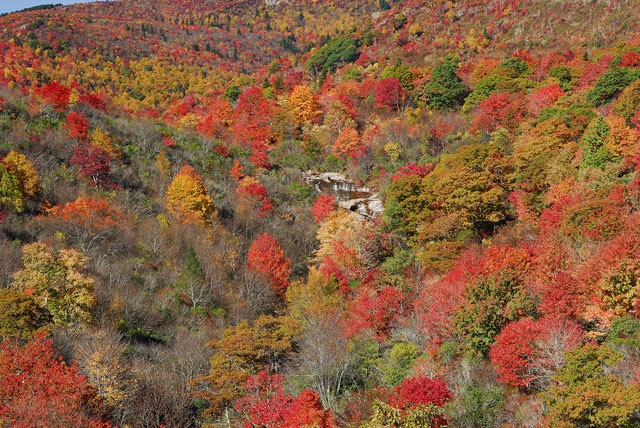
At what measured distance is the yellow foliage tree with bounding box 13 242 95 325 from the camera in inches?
1214

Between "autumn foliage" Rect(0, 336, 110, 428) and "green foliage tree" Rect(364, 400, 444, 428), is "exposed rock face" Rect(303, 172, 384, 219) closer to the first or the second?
"autumn foliage" Rect(0, 336, 110, 428)

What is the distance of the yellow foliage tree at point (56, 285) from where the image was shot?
30.8 metres

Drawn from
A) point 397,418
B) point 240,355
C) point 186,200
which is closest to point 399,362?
point 240,355

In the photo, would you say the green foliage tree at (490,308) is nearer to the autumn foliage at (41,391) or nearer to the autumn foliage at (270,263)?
the autumn foliage at (41,391)

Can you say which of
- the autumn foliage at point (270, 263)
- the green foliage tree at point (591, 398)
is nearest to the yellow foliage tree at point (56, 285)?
the autumn foliage at point (270, 263)

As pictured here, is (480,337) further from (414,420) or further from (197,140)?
(197,140)

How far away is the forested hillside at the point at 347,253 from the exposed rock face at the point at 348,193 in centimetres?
48

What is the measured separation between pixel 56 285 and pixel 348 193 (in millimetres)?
50920

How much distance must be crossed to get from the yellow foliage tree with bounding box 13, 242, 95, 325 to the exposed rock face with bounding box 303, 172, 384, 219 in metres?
42.4

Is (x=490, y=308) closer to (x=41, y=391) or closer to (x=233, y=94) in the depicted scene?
(x=41, y=391)

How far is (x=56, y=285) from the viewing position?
104ft

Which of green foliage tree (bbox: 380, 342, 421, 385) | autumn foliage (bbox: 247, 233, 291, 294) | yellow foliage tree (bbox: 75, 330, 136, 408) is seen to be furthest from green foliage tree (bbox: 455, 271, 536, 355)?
autumn foliage (bbox: 247, 233, 291, 294)

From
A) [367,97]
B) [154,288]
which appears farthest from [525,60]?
[154,288]

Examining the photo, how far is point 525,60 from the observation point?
8694 cm
